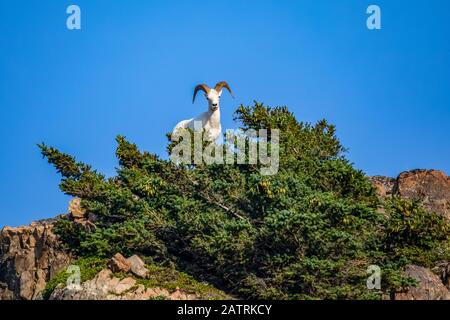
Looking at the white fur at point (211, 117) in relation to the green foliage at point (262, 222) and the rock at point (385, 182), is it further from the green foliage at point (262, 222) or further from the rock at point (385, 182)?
the rock at point (385, 182)

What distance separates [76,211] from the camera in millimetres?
43125

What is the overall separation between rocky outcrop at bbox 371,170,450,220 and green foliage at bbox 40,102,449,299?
301cm

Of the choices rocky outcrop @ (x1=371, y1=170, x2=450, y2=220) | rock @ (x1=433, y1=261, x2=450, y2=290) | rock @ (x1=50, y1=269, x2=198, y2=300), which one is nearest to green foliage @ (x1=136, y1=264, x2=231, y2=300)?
rock @ (x1=50, y1=269, x2=198, y2=300)

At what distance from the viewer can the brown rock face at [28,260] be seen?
1628 inches

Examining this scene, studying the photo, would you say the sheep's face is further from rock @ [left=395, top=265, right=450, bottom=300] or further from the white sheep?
rock @ [left=395, top=265, right=450, bottom=300]

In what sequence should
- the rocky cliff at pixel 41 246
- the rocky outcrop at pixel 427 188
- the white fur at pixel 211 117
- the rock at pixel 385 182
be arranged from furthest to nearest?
the rock at pixel 385 182, the white fur at pixel 211 117, the rocky outcrop at pixel 427 188, the rocky cliff at pixel 41 246

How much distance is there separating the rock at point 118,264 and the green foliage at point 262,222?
39.9 inches

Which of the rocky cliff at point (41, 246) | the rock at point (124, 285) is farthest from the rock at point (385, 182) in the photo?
the rock at point (124, 285)

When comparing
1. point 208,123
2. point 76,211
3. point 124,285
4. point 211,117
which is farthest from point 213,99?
point 124,285

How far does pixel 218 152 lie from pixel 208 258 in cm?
343

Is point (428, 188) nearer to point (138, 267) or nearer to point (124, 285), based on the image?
point (138, 267)

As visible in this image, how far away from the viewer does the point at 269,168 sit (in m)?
39.0

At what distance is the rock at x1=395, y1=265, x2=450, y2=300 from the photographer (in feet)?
118
